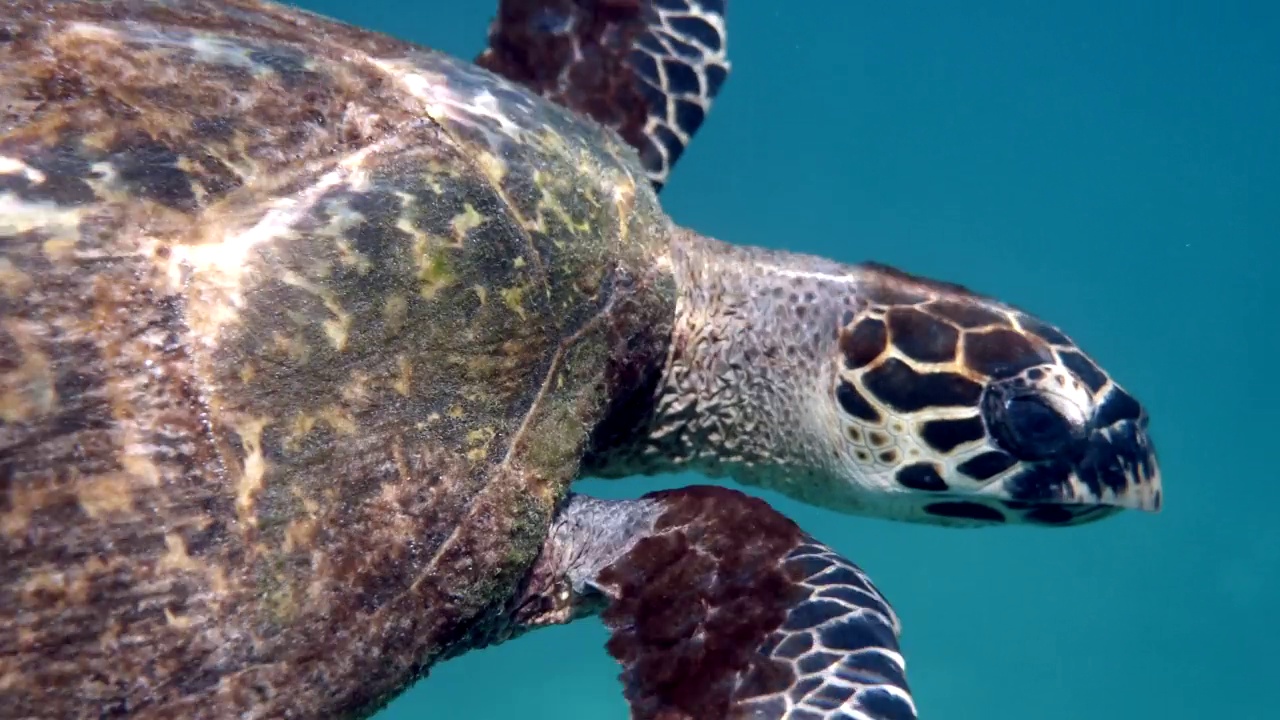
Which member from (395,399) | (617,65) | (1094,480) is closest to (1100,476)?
(1094,480)

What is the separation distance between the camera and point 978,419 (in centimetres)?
307

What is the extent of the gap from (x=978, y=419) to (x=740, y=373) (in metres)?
0.85

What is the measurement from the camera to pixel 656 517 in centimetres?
271

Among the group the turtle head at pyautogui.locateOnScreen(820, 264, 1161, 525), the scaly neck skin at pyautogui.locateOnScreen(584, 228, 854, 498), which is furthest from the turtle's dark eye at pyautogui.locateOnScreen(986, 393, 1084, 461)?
the scaly neck skin at pyautogui.locateOnScreen(584, 228, 854, 498)

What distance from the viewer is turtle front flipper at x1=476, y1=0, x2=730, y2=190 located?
4020 millimetres

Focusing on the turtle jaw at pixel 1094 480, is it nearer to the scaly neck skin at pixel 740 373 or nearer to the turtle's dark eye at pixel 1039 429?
the turtle's dark eye at pixel 1039 429

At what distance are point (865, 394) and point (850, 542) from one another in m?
23.7

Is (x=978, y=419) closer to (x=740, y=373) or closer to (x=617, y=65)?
(x=740, y=373)

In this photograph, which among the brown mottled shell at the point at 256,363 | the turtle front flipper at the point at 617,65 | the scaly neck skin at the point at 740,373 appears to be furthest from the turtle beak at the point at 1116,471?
the turtle front flipper at the point at 617,65

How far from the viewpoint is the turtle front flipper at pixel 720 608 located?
229cm

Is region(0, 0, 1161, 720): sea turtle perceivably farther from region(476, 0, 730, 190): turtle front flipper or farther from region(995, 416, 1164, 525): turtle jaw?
region(476, 0, 730, 190): turtle front flipper

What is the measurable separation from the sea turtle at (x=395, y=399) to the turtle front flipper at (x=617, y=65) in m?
0.98

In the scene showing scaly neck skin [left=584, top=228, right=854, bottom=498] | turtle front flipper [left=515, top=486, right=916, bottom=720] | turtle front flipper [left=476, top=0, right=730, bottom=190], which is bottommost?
turtle front flipper [left=515, top=486, right=916, bottom=720]

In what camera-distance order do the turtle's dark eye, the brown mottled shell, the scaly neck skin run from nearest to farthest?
the brown mottled shell → the turtle's dark eye → the scaly neck skin
